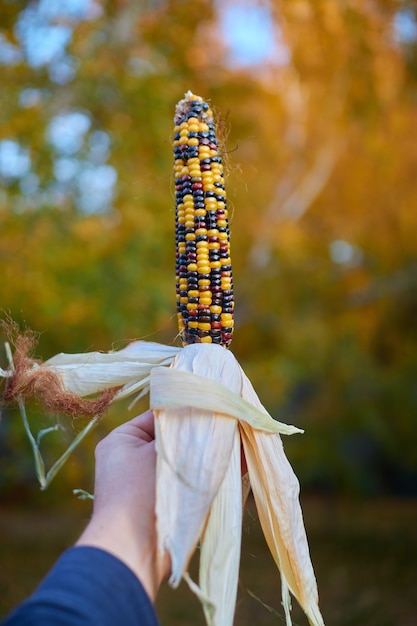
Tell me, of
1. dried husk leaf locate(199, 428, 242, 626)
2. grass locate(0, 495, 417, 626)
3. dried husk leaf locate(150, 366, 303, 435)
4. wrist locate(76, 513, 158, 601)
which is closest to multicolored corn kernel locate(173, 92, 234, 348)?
dried husk leaf locate(150, 366, 303, 435)

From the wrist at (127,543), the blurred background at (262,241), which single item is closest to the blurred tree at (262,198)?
the blurred background at (262,241)

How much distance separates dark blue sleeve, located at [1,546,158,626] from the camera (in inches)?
38.3

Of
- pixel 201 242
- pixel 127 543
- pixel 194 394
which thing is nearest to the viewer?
pixel 127 543

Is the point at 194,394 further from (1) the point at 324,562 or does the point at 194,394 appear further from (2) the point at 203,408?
(1) the point at 324,562

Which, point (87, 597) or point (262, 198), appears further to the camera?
point (262, 198)

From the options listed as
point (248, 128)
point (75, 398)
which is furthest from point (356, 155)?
point (75, 398)

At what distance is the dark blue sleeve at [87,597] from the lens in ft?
3.19

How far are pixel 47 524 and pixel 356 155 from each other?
31.1 feet

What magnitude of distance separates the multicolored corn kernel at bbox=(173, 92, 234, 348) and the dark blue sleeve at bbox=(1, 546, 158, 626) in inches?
30.8

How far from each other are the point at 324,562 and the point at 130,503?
28.3ft

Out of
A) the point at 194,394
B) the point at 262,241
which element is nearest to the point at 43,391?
the point at 194,394

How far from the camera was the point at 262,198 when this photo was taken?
1334 centimetres

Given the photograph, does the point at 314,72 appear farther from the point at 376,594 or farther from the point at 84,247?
the point at 376,594

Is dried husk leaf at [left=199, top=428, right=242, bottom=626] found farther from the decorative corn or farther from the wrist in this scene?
the wrist
